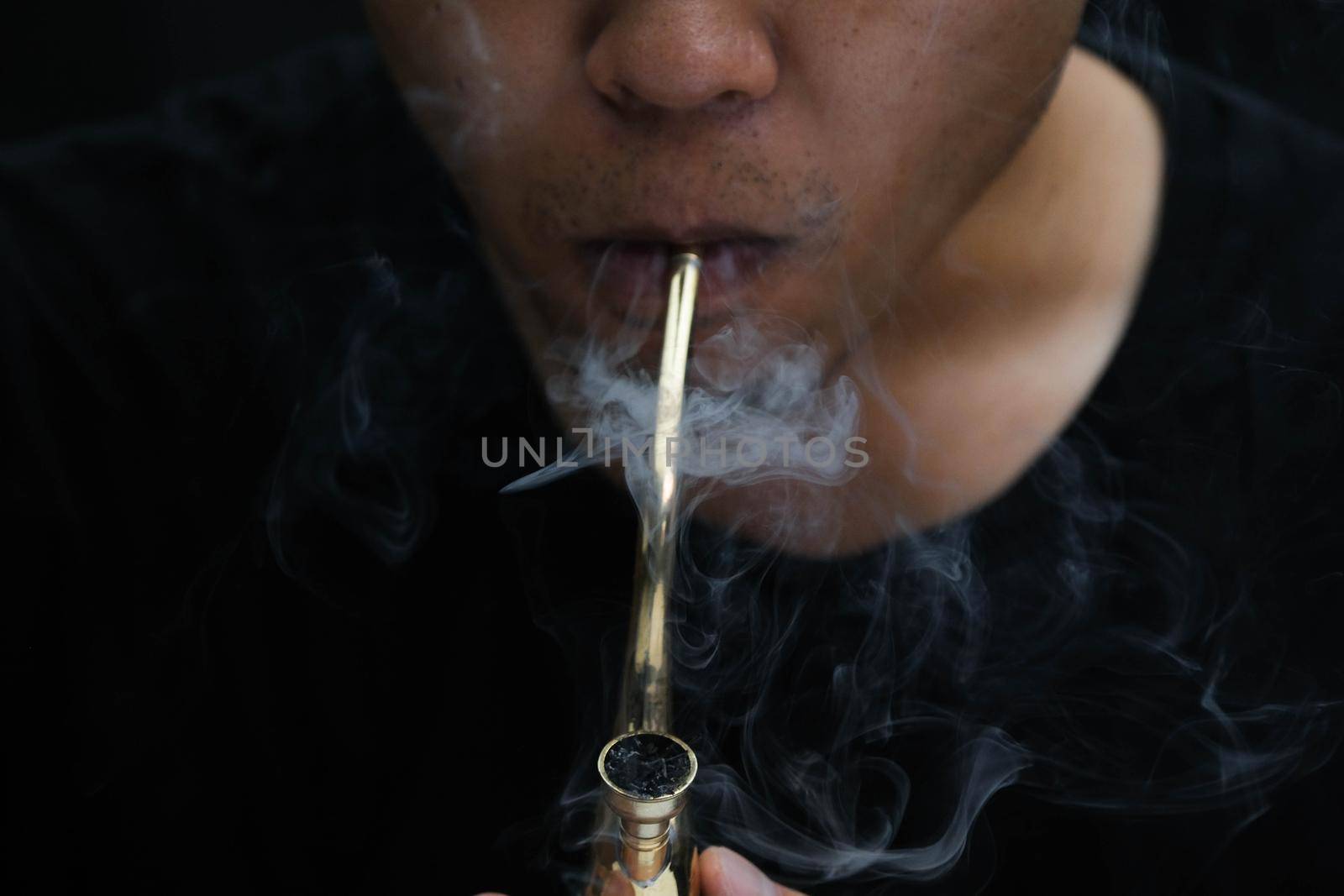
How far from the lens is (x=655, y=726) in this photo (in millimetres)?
906

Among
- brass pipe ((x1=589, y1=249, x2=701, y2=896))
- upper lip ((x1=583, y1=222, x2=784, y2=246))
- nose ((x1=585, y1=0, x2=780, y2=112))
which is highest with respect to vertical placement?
nose ((x1=585, y1=0, x2=780, y2=112))

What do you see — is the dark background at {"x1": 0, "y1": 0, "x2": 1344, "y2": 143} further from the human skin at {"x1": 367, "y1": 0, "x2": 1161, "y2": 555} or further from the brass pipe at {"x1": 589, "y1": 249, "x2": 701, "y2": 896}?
the brass pipe at {"x1": 589, "y1": 249, "x2": 701, "y2": 896}

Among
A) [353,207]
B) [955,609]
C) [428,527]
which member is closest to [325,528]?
[428,527]

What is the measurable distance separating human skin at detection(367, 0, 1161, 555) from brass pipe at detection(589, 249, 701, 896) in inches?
4.0

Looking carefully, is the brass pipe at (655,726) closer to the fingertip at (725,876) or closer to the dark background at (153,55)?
the fingertip at (725,876)

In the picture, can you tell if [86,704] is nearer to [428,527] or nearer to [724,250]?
[428,527]

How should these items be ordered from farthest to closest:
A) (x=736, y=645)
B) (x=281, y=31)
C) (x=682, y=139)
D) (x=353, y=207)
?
(x=281, y=31), (x=353, y=207), (x=736, y=645), (x=682, y=139)

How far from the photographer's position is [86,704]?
147 cm

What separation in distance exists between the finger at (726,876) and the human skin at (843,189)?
0.46 meters

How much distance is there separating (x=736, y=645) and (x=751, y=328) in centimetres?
37

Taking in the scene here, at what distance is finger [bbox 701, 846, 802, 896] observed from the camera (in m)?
0.90

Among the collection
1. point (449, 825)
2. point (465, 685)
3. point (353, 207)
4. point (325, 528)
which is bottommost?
point (449, 825)

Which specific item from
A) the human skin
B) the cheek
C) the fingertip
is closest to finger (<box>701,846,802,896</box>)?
the fingertip

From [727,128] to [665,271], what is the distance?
6.9 inches
